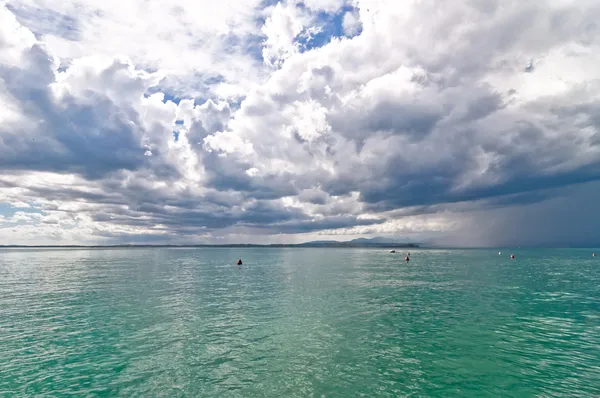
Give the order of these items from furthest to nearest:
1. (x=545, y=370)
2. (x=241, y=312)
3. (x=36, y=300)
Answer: (x=36, y=300)
(x=241, y=312)
(x=545, y=370)

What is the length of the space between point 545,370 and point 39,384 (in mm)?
34210

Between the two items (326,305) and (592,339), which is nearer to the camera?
(592,339)

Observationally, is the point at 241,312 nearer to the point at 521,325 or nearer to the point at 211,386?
the point at 211,386

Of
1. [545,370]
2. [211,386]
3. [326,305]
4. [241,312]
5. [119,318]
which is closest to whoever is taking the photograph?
[211,386]

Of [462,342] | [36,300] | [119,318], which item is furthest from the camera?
[36,300]

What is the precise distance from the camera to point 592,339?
31.4m

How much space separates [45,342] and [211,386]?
19908mm

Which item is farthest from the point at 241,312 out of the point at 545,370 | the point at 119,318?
the point at 545,370

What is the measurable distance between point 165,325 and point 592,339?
42.3m

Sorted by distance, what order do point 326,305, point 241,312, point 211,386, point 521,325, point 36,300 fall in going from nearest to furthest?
point 211,386 → point 521,325 → point 241,312 → point 326,305 → point 36,300

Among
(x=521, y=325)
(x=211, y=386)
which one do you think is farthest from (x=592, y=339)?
(x=211, y=386)

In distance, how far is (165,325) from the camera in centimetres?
3638

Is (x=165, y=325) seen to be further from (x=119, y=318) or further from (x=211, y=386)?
(x=211, y=386)

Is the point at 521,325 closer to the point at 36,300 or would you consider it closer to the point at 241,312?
the point at 241,312
